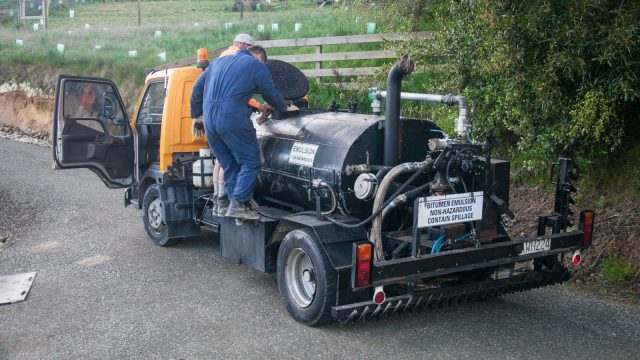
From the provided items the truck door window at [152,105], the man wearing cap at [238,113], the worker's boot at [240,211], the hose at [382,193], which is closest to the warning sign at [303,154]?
the man wearing cap at [238,113]

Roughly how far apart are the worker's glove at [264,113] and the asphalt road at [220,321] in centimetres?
167

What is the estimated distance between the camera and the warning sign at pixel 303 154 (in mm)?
6258

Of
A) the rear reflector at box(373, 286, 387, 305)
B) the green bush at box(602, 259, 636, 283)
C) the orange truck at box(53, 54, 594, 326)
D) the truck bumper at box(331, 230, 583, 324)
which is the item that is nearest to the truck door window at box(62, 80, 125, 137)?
the orange truck at box(53, 54, 594, 326)

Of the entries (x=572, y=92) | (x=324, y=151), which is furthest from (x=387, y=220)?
(x=572, y=92)

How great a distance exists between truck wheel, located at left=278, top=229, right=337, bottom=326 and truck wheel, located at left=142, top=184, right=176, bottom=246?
9.37 feet

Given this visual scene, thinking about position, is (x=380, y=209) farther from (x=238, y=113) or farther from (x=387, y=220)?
(x=238, y=113)

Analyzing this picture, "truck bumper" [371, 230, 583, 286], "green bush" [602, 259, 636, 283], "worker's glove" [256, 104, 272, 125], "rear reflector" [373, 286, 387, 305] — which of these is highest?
"worker's glove" [256, 104, 272, 125]

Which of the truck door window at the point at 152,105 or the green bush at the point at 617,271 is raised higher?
the truck door window at the point at 152,105

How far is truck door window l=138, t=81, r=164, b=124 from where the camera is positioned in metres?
8.59

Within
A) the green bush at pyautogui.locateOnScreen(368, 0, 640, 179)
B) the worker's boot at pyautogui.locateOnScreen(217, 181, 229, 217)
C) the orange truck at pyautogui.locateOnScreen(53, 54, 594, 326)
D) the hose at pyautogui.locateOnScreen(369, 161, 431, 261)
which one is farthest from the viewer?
the worker's boot at pyautogui.locateOnScreen(217, 181, 229, 217)

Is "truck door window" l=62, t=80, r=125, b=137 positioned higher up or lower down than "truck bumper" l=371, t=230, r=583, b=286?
higher up

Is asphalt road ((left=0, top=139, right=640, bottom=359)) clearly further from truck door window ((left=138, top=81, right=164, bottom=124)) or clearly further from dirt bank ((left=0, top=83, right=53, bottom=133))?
dirt bank ((left=0, top=83, right=53, bottom=133))

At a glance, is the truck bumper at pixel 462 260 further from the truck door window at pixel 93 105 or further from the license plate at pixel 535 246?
the truck door window at pixel 93 105

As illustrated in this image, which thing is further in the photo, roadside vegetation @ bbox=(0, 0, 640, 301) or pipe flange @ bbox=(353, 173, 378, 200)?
roadside vegetation @ bbox=(0, 0, 640, 301)
